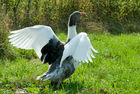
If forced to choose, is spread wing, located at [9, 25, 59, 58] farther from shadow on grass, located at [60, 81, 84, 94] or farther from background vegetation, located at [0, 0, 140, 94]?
shadow on grass, located at [60, 81, 84, 94]

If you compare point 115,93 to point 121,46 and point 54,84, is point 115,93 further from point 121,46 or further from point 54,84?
point 121,46

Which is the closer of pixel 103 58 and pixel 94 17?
pixel 103 58

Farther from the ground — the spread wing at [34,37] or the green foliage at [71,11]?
the spread wing at [34,37]

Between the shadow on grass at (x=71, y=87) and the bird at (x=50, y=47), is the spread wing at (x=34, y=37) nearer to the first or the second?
the bird at (x=50, y=47)

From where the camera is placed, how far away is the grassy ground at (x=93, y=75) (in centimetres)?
470

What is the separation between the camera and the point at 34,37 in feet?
16.7

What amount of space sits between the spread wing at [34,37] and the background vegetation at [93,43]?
1.77ft

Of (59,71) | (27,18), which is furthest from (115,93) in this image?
(27,18)

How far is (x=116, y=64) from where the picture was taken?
6.02 metres

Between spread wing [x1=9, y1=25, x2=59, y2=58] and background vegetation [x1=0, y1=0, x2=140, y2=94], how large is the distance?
54 centimetres

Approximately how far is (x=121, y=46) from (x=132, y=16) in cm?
302

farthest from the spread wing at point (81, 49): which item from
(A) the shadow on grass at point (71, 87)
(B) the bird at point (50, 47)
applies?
(A) the shadow on grass at point (71, 87)

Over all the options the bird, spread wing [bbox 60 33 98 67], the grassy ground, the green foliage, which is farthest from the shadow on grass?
the green foliage

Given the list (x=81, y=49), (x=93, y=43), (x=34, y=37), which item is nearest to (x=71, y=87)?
(x=81, y=49)
